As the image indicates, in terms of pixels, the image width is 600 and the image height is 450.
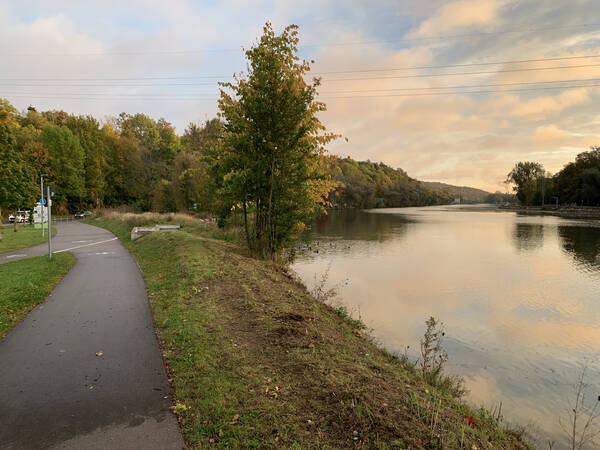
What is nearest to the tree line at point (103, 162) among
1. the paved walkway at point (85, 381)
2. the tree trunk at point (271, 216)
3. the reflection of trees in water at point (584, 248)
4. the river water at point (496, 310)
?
the tree trunk at point (271, 216)

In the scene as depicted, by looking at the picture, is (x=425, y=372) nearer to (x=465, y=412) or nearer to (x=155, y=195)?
(x=465, y=412)

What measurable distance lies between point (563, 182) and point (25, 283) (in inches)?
5078

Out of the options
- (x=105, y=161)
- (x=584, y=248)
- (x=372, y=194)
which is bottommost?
(x=584, y=248)

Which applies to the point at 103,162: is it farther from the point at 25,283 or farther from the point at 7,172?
the point at 25,283

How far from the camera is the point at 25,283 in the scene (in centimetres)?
1020

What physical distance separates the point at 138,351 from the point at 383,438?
437 centimetres

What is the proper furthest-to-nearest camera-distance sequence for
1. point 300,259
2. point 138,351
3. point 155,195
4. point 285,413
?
point 155,195, point 300,259, point 138,351, point 285,413

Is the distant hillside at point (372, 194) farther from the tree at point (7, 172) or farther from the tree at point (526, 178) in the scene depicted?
the tree at point (7, 172)

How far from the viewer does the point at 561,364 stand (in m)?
8.64

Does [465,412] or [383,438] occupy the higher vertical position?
[383,438]

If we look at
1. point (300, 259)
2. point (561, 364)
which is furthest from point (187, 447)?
point (300, 259)

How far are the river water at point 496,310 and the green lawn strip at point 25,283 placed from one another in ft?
30.4

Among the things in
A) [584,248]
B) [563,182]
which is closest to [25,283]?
[584,248]

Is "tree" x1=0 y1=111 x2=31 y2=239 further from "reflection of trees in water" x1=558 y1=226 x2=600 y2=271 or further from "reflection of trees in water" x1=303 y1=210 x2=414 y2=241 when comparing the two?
"reflection of trees in water" x1=558 y1=226 x2=600 y2=271
